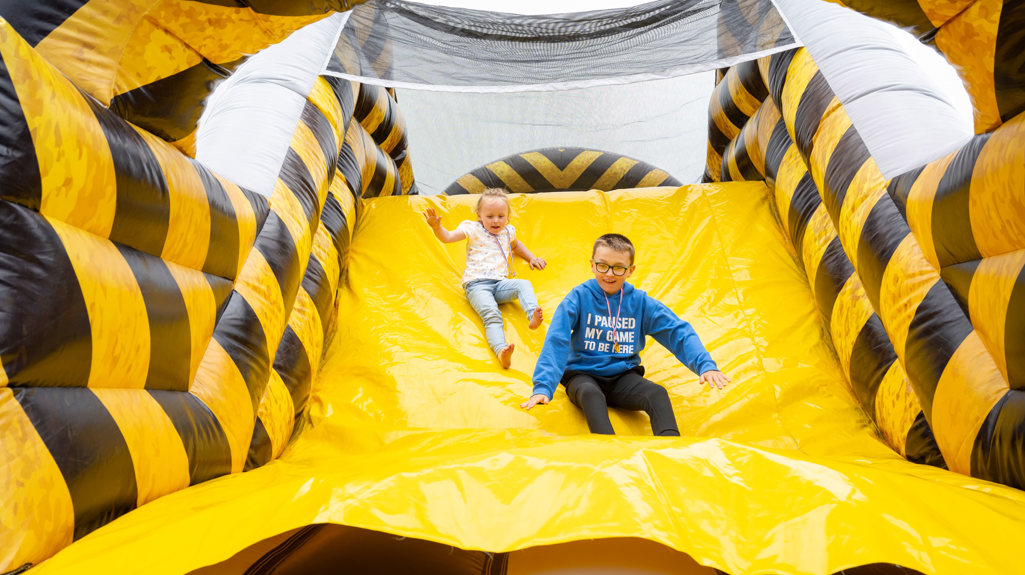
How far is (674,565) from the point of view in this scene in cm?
56

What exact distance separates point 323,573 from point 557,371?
0.80 metres

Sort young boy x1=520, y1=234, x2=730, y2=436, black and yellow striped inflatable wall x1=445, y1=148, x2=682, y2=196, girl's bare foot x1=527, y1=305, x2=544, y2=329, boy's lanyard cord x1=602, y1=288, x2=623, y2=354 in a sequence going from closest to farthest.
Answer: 1. young boy x1=520, y1=234, x2=730, y2=436
2. boy's lanyard cord x1=602, y1=288, x2=623, y2=354
3. girl's bare foot x1=527, y1=305, x2=544, y2=329
4. black and yellow striped inflatable wall x1=445, y1=148, x2=682, y2=196

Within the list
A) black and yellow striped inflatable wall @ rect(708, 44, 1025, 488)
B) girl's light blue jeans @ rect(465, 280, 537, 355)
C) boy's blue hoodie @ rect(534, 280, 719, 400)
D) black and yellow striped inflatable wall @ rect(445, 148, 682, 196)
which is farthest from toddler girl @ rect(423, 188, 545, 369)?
black and yellow striped inflatable wall @ rect(445, 148, 682, 196)

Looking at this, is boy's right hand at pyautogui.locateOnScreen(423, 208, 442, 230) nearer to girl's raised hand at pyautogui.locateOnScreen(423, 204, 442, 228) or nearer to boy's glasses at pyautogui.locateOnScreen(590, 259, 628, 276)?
girl's raised hand at pyautogui.locateOnScreen(423, 204, 442, 228)

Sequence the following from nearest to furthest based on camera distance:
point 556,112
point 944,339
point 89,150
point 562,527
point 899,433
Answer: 1. point 562,527
2. point 89,150
3. point 944,339
4. point 899,433
5. point 556,112

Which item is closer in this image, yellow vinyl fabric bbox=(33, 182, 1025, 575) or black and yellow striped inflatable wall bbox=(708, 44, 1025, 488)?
yellow vinyl fabric bbox=(33, 182, 1025, 575)

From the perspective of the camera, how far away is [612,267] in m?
1.45

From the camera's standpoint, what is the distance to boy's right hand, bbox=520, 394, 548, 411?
1.23m

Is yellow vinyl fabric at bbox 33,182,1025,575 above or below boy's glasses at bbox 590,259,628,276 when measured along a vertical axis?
below

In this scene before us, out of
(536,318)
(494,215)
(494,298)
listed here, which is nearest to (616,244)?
(536,318)

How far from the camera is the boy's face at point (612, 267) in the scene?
1.45 meters

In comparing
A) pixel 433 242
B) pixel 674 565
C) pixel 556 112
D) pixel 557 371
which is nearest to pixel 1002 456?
pixel 674 565

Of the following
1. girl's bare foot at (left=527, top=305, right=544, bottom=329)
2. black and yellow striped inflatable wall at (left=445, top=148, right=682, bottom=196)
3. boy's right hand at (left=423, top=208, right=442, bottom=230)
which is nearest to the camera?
girl's bare foot at (left=527, top=305, right=544, bottom=329)

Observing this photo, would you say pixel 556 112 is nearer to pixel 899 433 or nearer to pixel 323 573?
pixel 899 433
